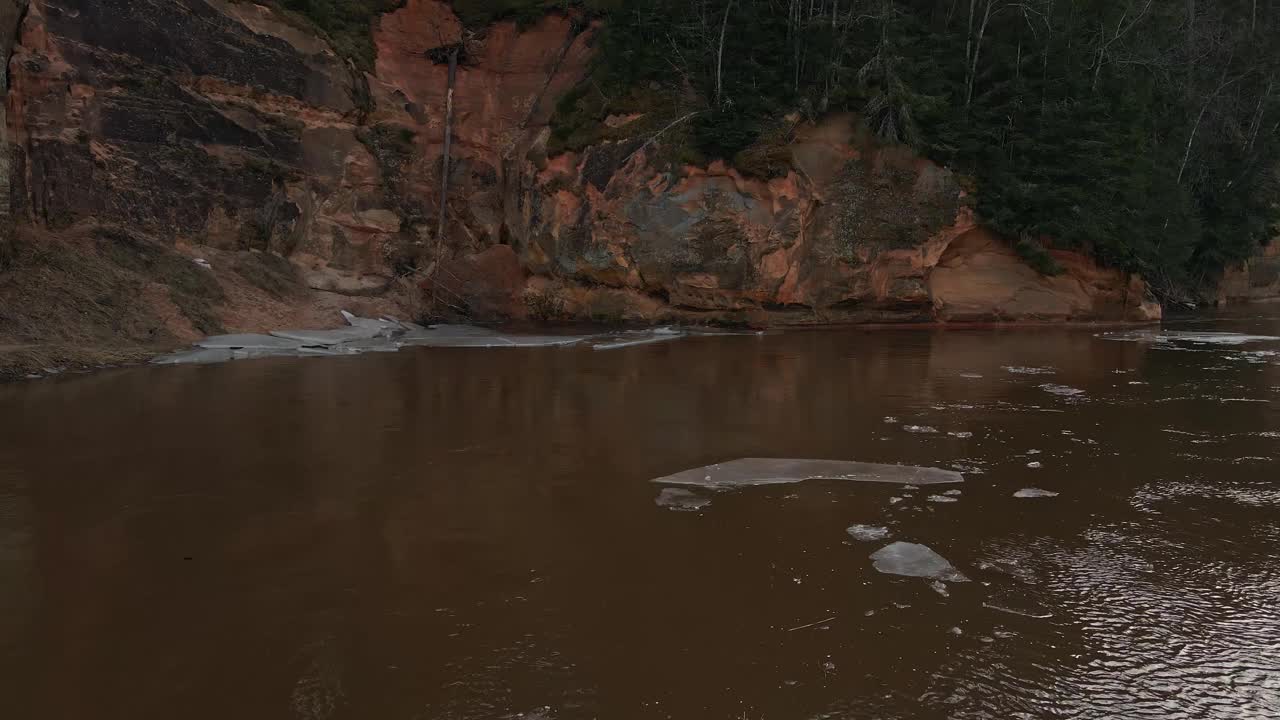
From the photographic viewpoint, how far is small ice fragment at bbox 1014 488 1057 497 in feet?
13.8

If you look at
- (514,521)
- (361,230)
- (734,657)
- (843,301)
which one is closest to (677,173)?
(843,301)

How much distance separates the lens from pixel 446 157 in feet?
56.3

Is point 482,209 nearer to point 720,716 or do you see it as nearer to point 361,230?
point 361,230

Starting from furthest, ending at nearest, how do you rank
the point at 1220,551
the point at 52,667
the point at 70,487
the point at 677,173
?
the point at 677,173 < the point at 70,487 < the point at 1220,551 < the point at 52,667

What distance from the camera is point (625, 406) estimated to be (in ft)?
22.8

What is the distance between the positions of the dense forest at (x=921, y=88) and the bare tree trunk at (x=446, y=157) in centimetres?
143

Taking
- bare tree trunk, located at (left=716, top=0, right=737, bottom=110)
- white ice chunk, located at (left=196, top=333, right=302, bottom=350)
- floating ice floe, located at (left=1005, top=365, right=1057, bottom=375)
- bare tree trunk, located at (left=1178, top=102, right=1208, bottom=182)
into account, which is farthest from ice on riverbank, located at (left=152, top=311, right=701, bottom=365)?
bare tree trunk, located at (left=1178, top=102, right=1208, bottom=182)

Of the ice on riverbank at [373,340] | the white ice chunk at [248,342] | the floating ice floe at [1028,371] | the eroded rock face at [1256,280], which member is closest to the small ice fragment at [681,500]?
the floating ice floe at [1028,371]

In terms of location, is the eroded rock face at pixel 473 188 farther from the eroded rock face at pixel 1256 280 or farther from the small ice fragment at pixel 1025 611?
the eroded rock face at pixel 1256 280

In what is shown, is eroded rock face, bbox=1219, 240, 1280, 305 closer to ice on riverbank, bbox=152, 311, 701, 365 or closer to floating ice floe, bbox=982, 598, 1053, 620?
ice on riverbank, bbox=152, 311, 701, 365

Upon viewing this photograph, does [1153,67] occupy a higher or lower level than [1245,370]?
higher

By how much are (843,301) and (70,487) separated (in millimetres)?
13929

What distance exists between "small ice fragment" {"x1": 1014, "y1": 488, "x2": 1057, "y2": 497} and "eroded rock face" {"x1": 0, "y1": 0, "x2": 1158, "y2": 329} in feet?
37.3

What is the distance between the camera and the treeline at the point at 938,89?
51.2ft
